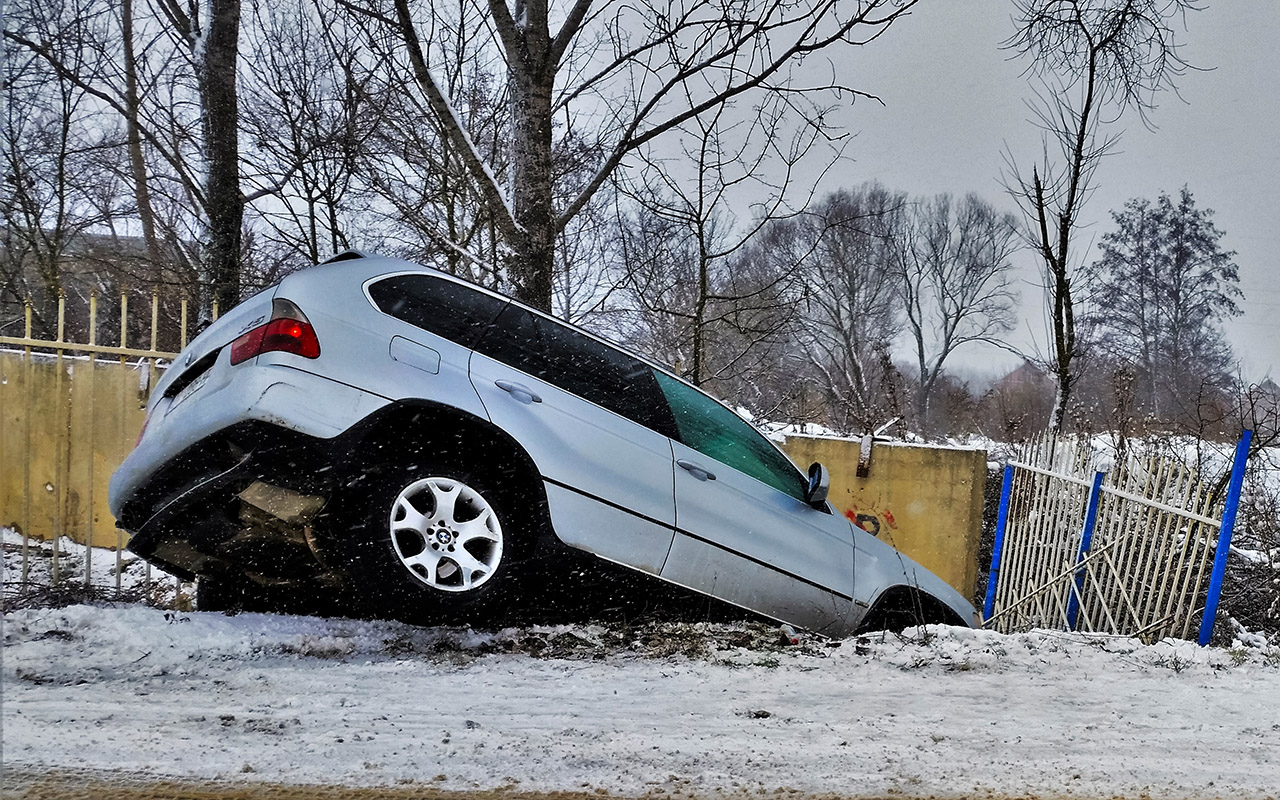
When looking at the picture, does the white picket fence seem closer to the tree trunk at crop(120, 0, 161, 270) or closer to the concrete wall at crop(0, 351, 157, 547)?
the concrete wall at crop(0, 351, 157, 547)

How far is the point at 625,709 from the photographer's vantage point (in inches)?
99.3

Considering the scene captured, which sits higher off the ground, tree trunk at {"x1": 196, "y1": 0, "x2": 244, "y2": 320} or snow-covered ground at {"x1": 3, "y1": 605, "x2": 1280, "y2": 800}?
tree trunk at {"x1": 196, "y1": 0, "x2": 244, "y2": 320}

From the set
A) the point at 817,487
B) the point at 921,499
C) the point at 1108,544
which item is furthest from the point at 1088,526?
the point at 817,487

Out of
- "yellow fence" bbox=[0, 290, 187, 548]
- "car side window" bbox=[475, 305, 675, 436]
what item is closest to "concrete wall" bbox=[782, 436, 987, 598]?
"car side window" bbox=[475, 305, 675, 436]

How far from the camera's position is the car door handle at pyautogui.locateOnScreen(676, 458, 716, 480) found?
3678 millimetres

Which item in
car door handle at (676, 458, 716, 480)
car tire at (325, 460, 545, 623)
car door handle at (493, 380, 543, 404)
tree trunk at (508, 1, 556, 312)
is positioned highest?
tree trunk at (508, 1, 556, 312)

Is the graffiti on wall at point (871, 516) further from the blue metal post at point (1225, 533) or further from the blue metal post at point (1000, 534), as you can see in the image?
the blue metal post at point (1225, 533)

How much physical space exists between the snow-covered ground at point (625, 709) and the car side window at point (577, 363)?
1.05 metres

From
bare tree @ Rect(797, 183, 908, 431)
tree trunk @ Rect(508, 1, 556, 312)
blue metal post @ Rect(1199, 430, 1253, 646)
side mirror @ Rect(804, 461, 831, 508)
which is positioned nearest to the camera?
blue metal post @ Rect(1199, 430, 1253, 646)

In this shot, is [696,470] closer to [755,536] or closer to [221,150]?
[755,536]

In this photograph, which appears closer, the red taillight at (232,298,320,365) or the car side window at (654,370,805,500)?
the red taillight at (232,298,320,365)

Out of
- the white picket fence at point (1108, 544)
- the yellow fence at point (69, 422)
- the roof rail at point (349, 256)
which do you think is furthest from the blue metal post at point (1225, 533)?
the yellow fence at point (69, 422)

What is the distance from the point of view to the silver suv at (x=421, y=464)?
289 cm

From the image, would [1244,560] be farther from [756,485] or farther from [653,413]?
[653,413]
